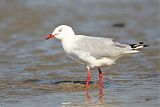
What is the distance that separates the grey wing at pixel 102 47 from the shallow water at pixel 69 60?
0.53 meters

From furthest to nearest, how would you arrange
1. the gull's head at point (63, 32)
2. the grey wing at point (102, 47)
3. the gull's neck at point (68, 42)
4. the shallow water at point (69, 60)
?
the gull's head at point (63, 32) < the gull's neck at point (68, 42) < the grey wing at point (102, 47) < the shallow water at point (69, 60)

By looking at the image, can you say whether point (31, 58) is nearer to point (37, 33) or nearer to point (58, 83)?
point (58, 83)

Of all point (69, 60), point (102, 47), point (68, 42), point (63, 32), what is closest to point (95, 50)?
point (102, 47)

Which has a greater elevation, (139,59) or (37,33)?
(37,33)

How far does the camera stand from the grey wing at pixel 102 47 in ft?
29.6

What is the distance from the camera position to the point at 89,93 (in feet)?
28.3

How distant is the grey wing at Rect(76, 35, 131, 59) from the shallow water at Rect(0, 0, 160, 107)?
53cm

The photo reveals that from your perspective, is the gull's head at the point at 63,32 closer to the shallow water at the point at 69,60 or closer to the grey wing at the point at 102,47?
the grey wing at the point at 102,47

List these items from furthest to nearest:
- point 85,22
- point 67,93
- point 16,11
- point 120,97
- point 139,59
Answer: point 16,11
point 85,22
point 139,59
point 67,93
point 120,97

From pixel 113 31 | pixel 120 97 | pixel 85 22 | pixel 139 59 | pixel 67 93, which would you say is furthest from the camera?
pixel 85 22

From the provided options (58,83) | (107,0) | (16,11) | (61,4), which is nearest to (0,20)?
(16,11)

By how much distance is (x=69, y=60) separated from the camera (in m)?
11.7

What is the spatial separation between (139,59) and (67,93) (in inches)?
125

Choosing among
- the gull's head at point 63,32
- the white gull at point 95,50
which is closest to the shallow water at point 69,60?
the white gull at point 95,50
